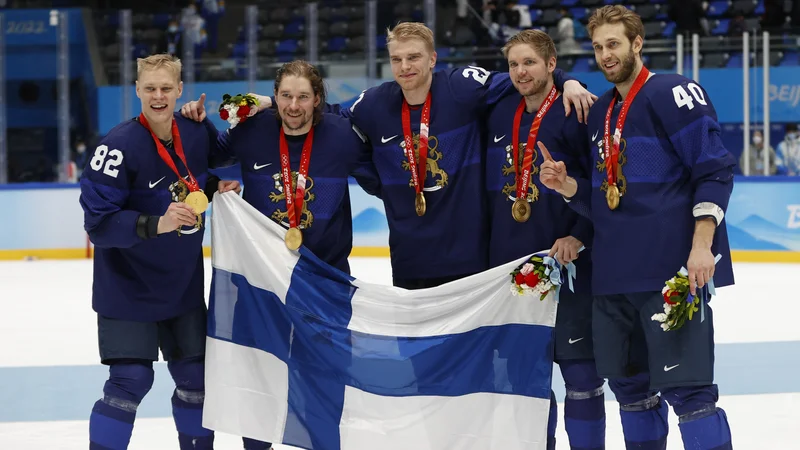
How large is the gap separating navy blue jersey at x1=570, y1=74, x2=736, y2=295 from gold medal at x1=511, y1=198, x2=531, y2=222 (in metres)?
0.40

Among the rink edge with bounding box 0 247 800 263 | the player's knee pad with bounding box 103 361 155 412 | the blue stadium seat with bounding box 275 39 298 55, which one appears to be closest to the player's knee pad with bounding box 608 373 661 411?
the player's knee pad with bounding box 103 361 155 412

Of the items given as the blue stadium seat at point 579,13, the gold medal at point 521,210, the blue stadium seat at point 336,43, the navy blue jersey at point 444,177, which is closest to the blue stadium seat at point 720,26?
the blue stadium seat at point 579,13

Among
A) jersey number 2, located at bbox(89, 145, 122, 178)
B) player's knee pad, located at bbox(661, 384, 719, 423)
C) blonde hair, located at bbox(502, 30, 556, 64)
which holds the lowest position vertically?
player's knee pad, located at bbox(661, 384, 719, 423)

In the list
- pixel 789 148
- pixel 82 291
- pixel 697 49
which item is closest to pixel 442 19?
pixel 697 49

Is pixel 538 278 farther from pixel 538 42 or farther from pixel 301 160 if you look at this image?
pixel 301 160

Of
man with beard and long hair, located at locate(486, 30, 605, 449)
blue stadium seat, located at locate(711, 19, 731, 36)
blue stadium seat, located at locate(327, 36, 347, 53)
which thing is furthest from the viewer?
blue stadium seat, located at locate(711, 19, 731, 36)

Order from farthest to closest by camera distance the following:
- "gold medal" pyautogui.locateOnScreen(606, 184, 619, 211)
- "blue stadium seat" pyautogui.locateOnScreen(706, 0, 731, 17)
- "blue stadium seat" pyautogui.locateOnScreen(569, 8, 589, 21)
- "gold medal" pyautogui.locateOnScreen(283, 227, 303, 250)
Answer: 1. "blue stadium seat" pyautogui.locateOnScreen(569, 8, 589, 21)
2. "blue stadium seat" pyautogui.locateOnScreen(706, 0, 731, 17)
3. "gold medal" pyautogui.locateOnScreen(283, 227, 303, 250)
4. "gold medal" pyautogui.locateOnScreen(606, 184, 619, 211)

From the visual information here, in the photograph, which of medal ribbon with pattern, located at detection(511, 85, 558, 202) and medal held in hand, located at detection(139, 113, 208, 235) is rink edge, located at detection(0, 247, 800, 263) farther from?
medal ribbon with pattern, located at detection(511, 85, 558, 202)

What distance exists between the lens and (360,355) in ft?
12.9

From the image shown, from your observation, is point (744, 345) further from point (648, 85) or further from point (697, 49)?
point (697, 49)

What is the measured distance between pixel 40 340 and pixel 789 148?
324 inches

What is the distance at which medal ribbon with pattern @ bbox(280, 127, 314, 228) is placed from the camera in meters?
3.95

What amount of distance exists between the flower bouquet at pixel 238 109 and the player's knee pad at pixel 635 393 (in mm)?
1774

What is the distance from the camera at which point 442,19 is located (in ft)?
44.9
